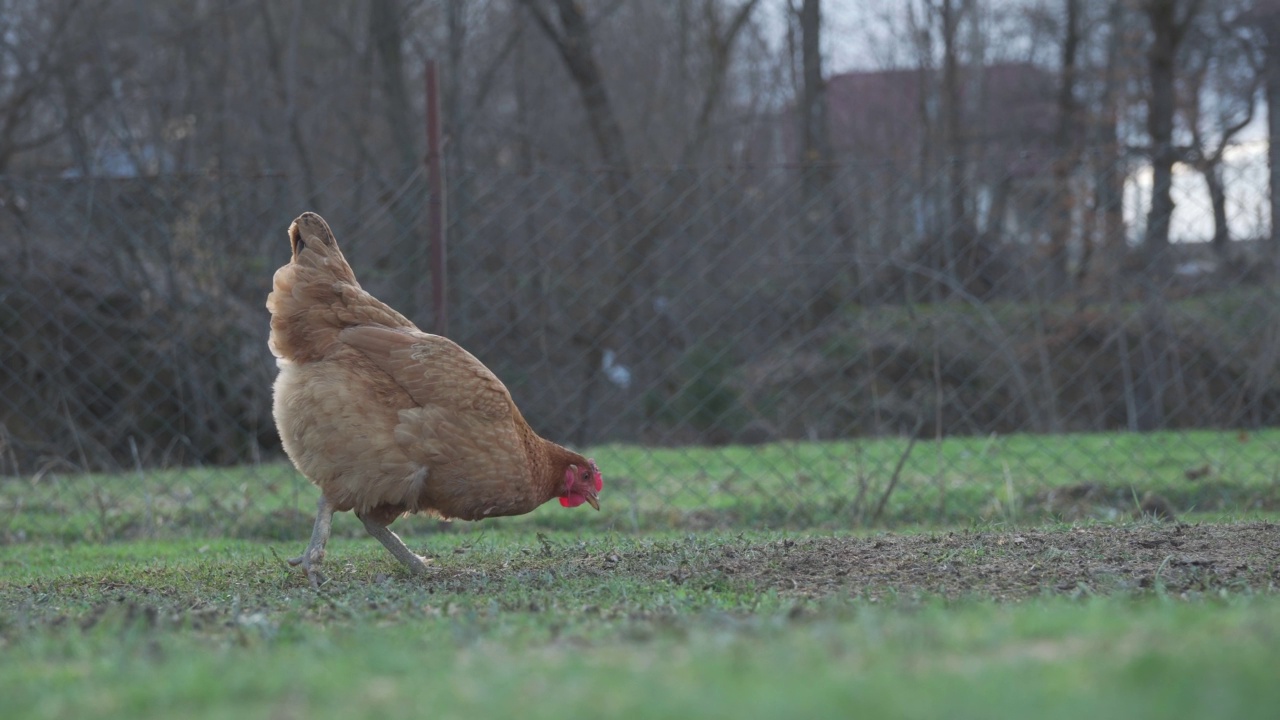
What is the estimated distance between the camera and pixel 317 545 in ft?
14.9

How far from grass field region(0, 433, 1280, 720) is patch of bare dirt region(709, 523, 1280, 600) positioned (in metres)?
0.02

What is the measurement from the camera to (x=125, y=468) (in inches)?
377

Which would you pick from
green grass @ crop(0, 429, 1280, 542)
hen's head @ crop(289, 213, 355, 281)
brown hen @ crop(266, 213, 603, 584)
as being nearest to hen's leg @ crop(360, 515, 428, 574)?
brown hen @ crop(266, 213, 603, 584)

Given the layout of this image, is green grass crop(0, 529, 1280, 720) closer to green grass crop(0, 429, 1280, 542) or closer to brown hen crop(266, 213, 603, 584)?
brown hen crop(266, 213, 603, 584)

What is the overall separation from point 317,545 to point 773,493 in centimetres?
358

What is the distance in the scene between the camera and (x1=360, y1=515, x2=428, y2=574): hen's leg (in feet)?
15.6

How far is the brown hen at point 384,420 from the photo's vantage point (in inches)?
179

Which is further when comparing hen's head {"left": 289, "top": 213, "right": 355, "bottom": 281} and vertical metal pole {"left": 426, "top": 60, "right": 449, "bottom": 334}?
vertical metal pole {"left": 426, "top": 60, "right": 449, "bottom": 334}

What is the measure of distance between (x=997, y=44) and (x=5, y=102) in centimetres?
1519

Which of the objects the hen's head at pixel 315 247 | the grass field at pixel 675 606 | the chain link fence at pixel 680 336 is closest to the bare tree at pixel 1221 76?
the chain link fence at pixel 680 336

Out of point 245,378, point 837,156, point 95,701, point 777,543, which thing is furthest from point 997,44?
point 95,701

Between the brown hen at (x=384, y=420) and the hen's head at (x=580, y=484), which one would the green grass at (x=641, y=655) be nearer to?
the brown hen at (x=384, y=420)

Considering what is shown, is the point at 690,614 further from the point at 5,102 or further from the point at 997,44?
the point at 997,44

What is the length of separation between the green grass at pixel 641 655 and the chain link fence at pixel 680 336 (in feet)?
11.0
